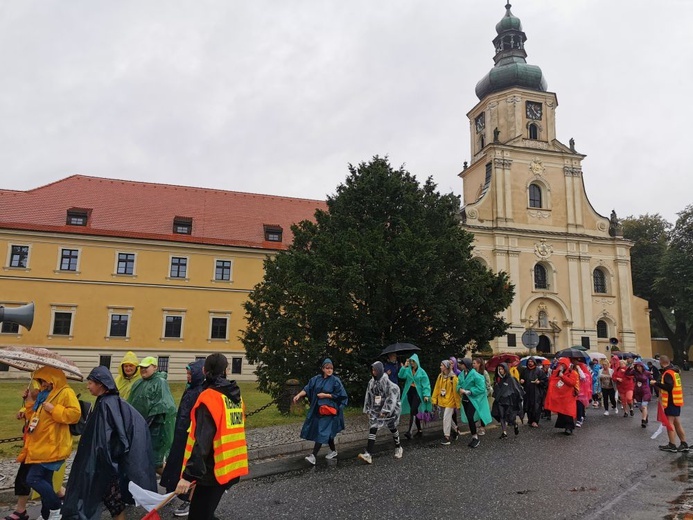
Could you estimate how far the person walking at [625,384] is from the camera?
1498cm

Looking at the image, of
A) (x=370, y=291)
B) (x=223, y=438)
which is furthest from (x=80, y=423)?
(x=370, y=291)

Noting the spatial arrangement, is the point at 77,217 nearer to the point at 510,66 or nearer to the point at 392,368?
the point at 392,368

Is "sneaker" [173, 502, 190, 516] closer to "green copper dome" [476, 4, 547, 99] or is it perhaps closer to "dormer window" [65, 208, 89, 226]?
"dormer window" [65, 208, 89, 226]

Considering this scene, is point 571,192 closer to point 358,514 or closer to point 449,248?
point 449,248

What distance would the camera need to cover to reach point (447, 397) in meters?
10.9

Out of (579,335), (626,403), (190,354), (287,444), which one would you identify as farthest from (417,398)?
(579,335)

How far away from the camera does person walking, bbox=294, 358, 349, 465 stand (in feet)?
28.3

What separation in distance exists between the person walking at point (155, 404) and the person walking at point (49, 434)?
1.33 metres

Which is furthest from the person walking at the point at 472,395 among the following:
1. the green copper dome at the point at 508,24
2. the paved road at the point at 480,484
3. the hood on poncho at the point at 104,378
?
the green copper dome at the point at 508,24

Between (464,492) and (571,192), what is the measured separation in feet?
133

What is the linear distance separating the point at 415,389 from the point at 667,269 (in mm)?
40980

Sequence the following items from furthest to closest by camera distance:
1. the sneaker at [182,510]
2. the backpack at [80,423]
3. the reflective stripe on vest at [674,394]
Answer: the reflective stripe on vest at [674,394], the sneaker at [182,510], the backpack at [80,423]

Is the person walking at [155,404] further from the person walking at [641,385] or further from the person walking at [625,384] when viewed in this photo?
the person walking at [625,384]

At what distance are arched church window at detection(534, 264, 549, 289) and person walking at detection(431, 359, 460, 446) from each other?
3193 cm
